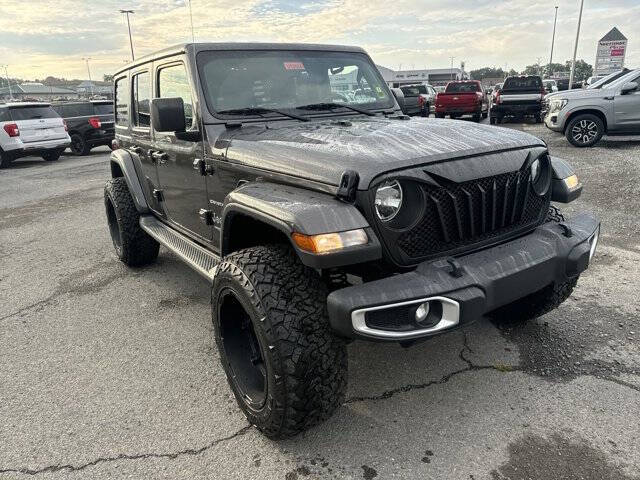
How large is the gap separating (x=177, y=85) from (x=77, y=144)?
14.5m

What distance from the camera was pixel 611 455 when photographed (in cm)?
224

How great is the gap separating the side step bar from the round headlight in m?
1.14

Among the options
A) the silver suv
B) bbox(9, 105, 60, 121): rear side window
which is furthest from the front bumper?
bbox(9, 105, 60, 121): rear side window

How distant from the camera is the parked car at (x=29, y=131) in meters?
13.4

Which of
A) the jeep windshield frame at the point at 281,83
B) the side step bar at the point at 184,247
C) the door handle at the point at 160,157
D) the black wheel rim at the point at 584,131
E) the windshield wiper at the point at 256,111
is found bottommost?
the side step bar at the point at 184,247

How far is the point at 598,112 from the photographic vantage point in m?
10.7

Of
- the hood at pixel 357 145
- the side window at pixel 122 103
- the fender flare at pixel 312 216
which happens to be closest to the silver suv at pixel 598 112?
the hood at pixel 357 145

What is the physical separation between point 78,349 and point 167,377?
859 mm

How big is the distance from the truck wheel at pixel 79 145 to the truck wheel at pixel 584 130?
1403 centimetres

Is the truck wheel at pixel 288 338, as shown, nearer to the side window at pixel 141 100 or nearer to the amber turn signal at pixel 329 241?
the amber turn signal at pixel 329 241

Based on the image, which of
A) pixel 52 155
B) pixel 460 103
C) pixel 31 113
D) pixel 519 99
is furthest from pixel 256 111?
pixel 460 103

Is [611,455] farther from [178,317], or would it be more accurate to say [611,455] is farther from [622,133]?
[622,133]

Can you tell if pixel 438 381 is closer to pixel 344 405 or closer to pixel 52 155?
pixel 344 405

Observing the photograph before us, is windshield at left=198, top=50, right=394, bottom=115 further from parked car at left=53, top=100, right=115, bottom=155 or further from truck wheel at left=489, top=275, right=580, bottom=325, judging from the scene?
parked car at left=53, top=100, right=115, bottom=155
